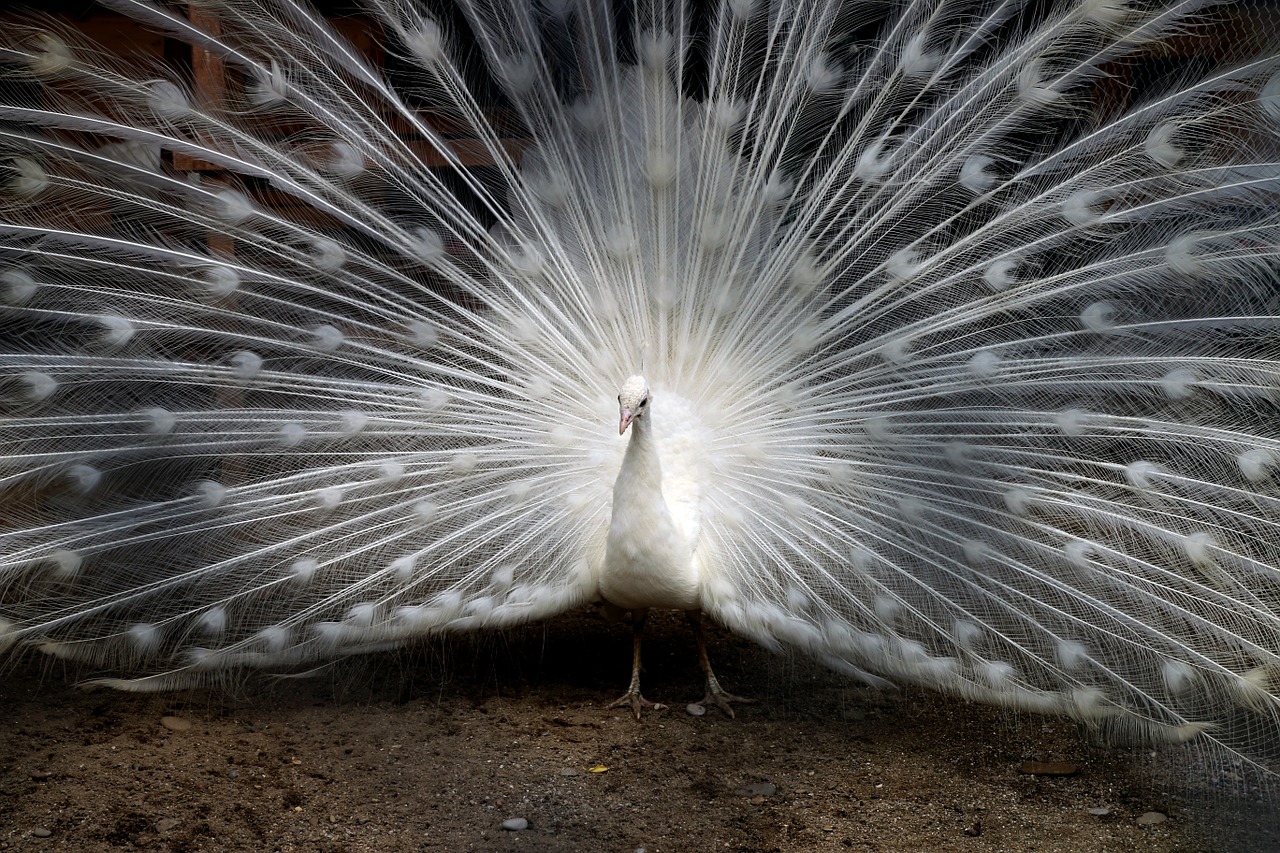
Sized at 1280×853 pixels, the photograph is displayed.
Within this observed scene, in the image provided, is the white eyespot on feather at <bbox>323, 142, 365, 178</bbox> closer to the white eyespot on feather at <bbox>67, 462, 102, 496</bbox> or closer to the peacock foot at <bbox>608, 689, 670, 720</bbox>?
the white eyespot on feather at <bbox>67, 462, 102, 496</bbox>

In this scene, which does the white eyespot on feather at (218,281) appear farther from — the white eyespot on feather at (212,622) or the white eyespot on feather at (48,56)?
the white eyespot on feather at (212,622)

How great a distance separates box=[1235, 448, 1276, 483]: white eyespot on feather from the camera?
3.16 m

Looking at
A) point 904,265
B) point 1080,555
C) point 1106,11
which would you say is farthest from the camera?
point 904,265

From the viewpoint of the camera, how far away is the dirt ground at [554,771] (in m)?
3.21

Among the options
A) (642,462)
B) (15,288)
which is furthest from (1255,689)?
(15,288)

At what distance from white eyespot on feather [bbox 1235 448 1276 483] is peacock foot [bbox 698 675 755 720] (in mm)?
1909

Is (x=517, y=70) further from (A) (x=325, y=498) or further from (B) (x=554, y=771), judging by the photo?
(B) (x=554, y=771)

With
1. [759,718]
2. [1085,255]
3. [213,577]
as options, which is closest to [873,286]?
[1085,255]

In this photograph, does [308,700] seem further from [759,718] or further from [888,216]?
[888,216]

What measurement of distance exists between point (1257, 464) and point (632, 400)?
1878 millimetres

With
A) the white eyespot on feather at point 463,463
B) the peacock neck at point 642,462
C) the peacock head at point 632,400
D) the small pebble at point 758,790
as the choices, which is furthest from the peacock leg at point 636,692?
the peacock head at point 632,400

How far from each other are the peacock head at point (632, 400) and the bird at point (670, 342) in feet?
0.08

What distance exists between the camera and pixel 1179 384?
3281 millimetres

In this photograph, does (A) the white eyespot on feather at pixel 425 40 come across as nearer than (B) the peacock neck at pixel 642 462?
No
